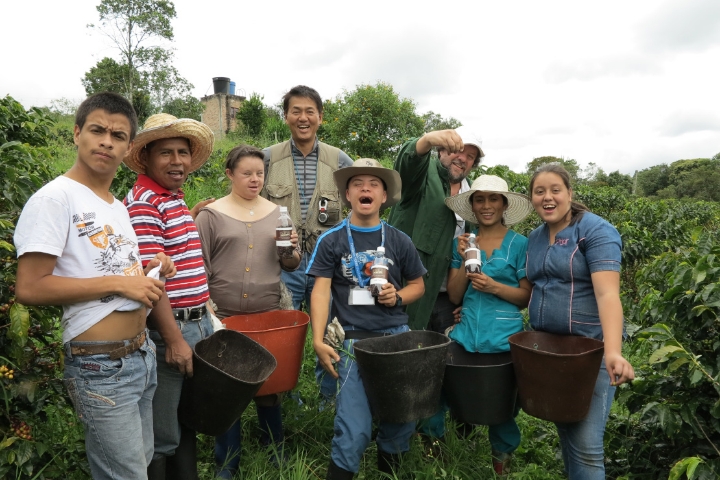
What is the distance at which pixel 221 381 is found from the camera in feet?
7.31

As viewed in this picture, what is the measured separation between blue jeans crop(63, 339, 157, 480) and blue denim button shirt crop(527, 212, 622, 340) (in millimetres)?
1926

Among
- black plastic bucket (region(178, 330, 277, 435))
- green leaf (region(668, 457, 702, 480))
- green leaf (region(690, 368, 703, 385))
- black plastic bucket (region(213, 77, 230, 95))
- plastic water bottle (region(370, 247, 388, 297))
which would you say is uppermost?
black plastic bucket (region(213, 77, 230, 95))

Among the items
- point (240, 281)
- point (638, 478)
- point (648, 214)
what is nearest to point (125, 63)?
point (648, 214)

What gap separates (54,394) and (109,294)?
31.5 inches

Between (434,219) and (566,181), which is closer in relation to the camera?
(566,181)

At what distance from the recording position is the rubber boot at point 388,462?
2824mm

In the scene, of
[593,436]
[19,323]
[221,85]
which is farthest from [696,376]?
[221,85]

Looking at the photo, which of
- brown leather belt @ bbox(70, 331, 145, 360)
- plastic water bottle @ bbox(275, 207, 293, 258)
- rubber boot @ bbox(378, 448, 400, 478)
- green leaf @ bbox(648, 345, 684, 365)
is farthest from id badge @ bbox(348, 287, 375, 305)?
green leaf @ bbox(648, 345, 684, 365)

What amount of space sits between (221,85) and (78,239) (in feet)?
97.1

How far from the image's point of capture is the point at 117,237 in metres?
1.96

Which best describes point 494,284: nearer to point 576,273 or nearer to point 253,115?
point 576,273

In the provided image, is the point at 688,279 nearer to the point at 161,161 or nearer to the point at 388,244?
the point at 388,244

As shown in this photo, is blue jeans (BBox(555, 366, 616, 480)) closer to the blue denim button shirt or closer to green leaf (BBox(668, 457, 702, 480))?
the blue denim button shirt

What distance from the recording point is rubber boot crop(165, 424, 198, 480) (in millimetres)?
2488
